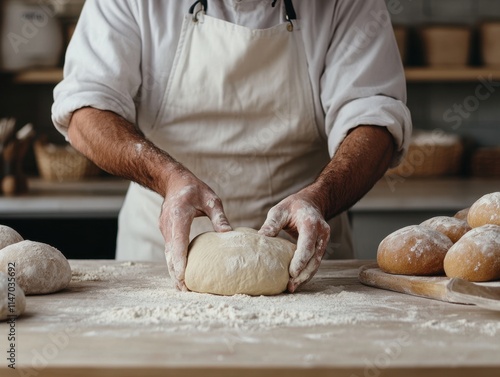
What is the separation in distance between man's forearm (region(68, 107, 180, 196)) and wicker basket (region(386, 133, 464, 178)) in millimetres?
1944

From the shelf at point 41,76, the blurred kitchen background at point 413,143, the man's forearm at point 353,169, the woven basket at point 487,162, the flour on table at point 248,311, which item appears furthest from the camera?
the woven basket at point 487,162

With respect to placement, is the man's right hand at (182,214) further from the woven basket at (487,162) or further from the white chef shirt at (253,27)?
the woven basket at (487,162)

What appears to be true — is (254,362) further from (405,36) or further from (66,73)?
(405,36)

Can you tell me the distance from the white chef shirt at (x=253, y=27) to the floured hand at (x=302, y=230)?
0.43 m

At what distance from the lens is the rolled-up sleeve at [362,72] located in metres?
1.85

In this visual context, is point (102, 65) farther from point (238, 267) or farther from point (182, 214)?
point (238, 267)

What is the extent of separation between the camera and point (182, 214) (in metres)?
1.40

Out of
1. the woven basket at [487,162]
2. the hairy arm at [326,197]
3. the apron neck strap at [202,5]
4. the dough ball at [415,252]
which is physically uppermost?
the apron neck strap at [202,5]

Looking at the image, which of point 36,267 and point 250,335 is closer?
point 250,335

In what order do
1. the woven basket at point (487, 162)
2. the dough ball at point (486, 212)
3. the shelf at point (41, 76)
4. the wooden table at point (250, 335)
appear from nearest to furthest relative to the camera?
1. the wooden table at point (250, 335)
2. the dough ball at point (486, 212)
3. the shelf at point (41, 76)
4. the woven basket at point (487, 162)

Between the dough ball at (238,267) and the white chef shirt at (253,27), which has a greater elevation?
the white chef shirt at (253,27)

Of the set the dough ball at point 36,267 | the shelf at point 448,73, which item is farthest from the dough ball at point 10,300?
the shelf at point 448,73

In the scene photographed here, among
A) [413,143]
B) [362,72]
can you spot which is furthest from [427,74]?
[362,72]

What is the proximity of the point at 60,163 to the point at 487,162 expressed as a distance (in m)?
2.03
